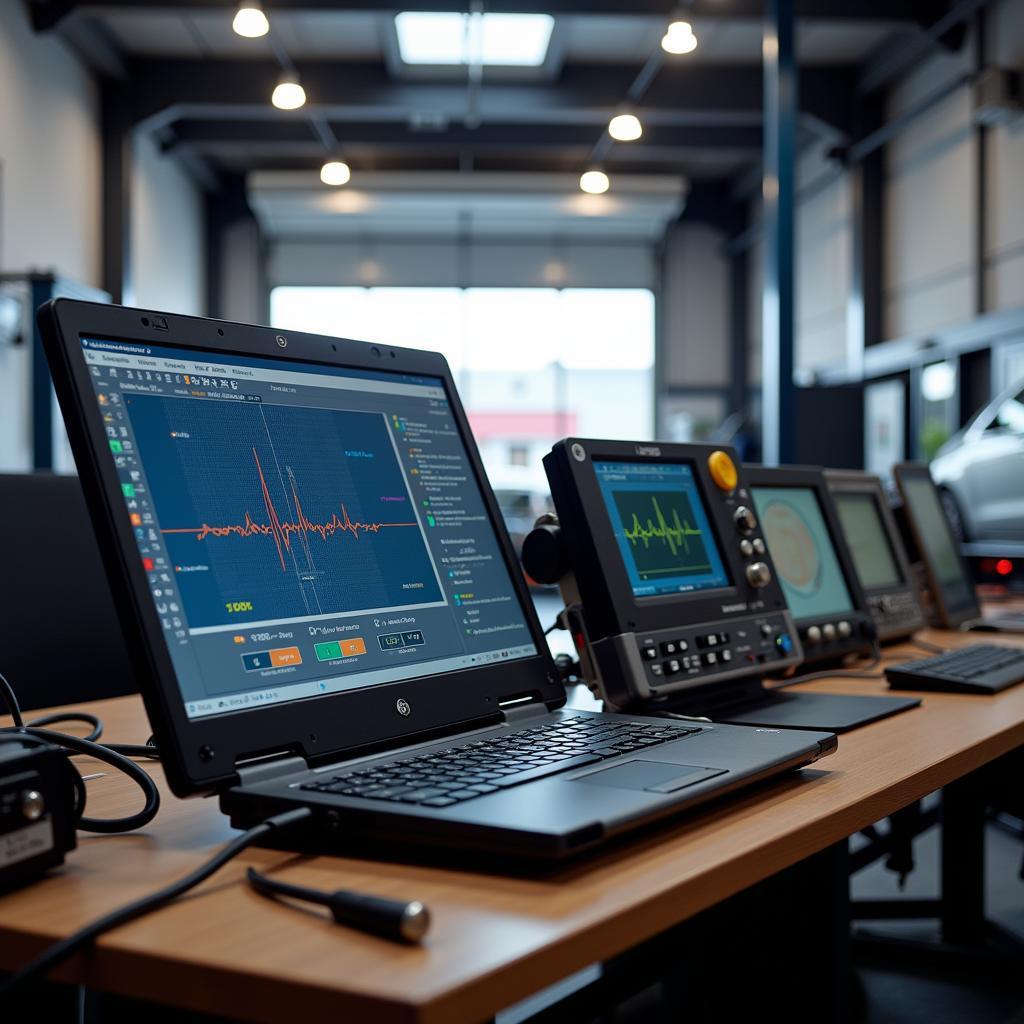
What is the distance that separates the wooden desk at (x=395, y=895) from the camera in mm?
468

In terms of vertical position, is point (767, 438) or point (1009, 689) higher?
point (767, 438)

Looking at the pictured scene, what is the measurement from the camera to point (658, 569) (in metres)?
1.14

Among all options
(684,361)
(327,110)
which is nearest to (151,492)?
(327,110)

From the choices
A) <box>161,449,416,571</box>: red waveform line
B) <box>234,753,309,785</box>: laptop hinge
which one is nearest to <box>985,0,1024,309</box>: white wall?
<box>161,449,416,571</box>: red waveform line

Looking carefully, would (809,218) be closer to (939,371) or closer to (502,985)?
(939,371)

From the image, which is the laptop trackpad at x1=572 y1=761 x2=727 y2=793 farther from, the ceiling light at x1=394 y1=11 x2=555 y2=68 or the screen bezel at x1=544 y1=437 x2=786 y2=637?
the ceiling light at x1=394 y1=11 x2=555 y2=68

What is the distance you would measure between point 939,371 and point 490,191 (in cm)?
436

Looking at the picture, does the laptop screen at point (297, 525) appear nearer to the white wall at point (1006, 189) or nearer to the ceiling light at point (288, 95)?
the ceiling light at point (288, 95)

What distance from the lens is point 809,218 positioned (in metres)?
9.70

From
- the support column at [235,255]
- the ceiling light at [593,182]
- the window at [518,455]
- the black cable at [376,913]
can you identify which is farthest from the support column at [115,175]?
the black cable at [376,913]

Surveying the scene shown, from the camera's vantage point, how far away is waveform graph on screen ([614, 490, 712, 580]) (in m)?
1.13

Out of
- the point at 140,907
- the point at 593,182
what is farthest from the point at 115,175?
the point at 140,907

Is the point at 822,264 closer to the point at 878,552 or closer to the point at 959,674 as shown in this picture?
the point at 878,552

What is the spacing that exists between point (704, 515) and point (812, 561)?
0.43 meters
